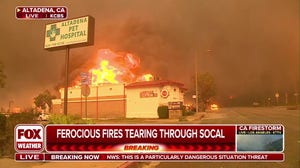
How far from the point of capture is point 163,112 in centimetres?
3481

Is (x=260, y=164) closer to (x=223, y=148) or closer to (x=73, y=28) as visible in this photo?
(x=223, y=148)

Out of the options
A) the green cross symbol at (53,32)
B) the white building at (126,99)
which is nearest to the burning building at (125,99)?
the white building at (126,99)

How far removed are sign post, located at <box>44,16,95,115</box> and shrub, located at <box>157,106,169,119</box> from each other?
81.9ft

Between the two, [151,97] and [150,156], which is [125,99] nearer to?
[151,97]

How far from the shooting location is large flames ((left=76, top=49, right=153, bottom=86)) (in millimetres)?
50781

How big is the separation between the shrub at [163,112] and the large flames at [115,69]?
14.7 meters

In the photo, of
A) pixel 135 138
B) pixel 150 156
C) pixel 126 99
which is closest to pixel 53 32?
pixel 135 138

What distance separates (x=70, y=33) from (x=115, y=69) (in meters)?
44.7

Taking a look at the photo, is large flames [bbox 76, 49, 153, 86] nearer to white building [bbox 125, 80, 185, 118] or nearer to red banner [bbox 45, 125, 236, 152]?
white building [bbox 125, 80, 185, 118]

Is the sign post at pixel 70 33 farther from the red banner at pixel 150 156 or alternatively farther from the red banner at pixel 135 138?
the red banner at pixel 150 156

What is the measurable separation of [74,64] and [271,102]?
1853 inches

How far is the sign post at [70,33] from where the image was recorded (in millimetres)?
9344

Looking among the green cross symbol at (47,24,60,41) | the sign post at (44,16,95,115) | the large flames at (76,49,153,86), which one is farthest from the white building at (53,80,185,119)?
the green cross symbol at (47,24,60,41)

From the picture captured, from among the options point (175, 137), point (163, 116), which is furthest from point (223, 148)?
point (163, 116)
